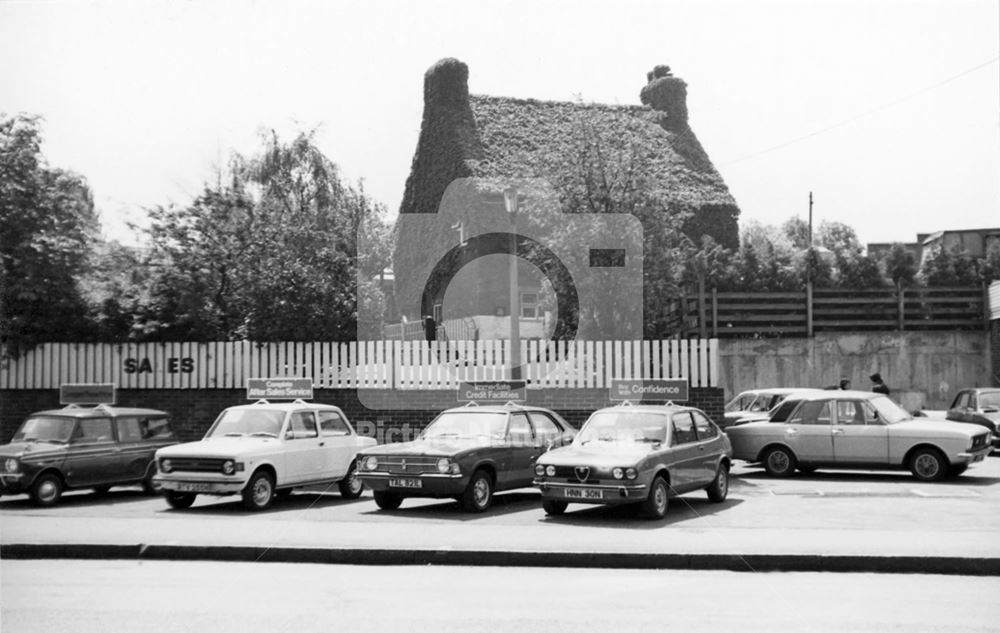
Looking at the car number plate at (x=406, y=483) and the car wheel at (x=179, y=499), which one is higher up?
the car number plate at (x=406, y=483)

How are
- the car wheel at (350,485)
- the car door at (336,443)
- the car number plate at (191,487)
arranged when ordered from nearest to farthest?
the car number plate at (191,487), the car door at (336,443), the car wheel at (350,485)

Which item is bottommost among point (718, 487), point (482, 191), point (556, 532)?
point (556, 532)

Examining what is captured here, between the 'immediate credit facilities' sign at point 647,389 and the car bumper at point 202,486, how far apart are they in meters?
7.78

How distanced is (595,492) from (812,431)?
761 cm

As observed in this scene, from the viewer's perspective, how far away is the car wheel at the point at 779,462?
63.8 feet

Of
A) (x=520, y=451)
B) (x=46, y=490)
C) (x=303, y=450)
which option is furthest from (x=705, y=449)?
(x=46, y=490)

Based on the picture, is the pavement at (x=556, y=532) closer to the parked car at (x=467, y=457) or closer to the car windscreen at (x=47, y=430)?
the parked car at (x=467, y=457)

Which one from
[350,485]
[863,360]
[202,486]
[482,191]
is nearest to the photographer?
[202,486]

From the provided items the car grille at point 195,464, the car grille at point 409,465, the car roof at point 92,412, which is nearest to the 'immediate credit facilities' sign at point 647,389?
the car grille at point 409,465

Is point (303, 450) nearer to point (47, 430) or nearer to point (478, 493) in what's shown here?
point (478, 493)

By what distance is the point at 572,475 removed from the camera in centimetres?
1336

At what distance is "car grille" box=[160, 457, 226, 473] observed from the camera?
14.5 metres

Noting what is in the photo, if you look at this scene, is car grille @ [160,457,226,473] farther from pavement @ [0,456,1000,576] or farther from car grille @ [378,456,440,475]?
car grille @ [378,456,440,475]

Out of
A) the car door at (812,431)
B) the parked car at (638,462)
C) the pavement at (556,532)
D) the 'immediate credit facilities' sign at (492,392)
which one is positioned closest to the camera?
the pavement at (556,532)
